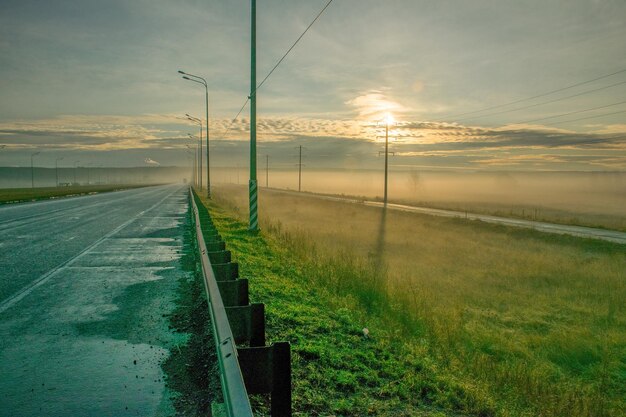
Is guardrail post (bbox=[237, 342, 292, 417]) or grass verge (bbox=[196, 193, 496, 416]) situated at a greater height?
guardrail post (bbox=[237, 342, 292, 417])

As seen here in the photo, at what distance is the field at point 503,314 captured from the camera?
541 centimetres

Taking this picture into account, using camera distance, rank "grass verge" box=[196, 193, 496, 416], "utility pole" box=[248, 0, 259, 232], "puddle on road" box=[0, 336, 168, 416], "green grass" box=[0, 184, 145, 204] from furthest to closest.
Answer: "green grass" box=[0, 184, 145, 204]
"utility pole" box=[248, 0, 259, 232]
"grass verge" box=[196, 193, 496, 416]
"puddle on road" box=[0, 336, 168, 416]

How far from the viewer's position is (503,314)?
1091 cm

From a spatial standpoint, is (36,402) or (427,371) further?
(427,371)

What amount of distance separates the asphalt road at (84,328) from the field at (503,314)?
7.83 feet

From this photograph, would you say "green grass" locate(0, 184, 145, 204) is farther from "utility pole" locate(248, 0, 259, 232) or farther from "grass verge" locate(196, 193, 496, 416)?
"grass verge" locate(196, 193, 496, 416)

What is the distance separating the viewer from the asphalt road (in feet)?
13.3

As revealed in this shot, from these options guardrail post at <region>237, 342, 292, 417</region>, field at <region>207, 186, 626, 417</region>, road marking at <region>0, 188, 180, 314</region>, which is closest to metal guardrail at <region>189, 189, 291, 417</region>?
guardrail post at <region>237, 342, 292, 417</region>

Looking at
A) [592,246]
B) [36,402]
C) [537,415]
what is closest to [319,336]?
[537,415]

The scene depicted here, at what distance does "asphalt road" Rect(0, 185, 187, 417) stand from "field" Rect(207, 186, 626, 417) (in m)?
2.39

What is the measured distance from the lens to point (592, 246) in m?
20.7

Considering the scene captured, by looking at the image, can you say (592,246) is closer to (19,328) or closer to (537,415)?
(537,415)

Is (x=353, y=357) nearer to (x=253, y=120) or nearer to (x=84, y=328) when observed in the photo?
(x=84, y=328)

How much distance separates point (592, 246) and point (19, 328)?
2213 centimetres
